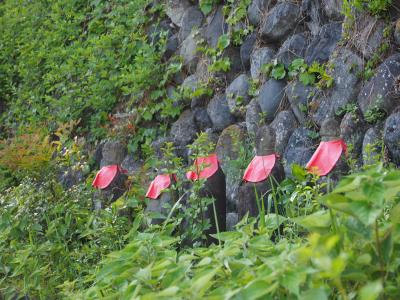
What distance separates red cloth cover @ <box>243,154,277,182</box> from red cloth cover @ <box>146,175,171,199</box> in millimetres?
669

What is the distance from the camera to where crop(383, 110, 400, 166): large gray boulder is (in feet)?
13.6

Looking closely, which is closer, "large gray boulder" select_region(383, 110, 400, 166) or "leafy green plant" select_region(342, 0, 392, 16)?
"large gray boulder" select_region(383, 110, 400, 166)

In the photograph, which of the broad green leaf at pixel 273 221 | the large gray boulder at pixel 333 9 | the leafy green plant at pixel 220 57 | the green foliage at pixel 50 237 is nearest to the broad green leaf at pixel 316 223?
the broad green leaf at pixel 273 221

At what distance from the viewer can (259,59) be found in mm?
5578

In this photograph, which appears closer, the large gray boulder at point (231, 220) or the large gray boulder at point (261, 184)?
the large gray boulder at point (261, 184)

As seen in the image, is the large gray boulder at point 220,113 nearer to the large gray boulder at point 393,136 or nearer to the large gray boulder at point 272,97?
the large gray boulder at point 272,97

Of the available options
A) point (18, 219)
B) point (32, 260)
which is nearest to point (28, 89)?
point (18, 219)

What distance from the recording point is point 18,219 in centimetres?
514

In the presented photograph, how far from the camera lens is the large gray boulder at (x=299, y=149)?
4781 mm

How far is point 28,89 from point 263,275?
689cm

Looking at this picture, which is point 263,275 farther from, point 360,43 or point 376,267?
point 360,43

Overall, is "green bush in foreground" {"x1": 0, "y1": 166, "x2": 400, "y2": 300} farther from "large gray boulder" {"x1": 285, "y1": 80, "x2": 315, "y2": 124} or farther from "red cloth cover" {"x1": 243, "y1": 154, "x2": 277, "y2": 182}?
"large gray boulder" {"x1": 285, "y1": 80, "x2": 315, "y2": 124}

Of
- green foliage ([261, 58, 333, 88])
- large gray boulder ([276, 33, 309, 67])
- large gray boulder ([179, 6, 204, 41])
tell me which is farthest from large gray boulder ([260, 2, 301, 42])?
large gray boulder ([179, 6, 204, 41])

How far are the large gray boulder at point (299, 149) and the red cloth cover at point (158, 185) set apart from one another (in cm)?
74
